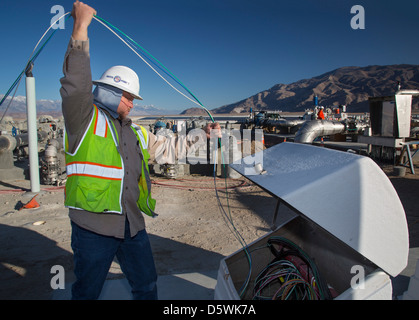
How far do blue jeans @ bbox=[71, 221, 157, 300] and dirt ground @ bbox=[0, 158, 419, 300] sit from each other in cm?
166

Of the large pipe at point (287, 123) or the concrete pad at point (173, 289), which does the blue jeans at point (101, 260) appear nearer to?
the concrete pad at point (173, 289)

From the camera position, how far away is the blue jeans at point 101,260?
214cm

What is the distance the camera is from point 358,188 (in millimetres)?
1751

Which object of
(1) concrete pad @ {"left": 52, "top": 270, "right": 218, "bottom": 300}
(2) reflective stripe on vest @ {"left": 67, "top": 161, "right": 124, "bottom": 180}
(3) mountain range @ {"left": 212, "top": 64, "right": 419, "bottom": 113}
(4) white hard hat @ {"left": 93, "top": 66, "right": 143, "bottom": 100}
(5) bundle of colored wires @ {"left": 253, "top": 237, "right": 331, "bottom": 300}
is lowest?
(1) concrete pad @ {"left": 52, "top": 270, "right": 218, "bottom": 300}

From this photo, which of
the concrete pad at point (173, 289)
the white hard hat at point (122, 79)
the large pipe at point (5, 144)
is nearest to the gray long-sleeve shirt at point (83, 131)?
the white hard hat at point (122, 79)

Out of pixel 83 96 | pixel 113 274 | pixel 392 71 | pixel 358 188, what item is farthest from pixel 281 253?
pixel 392 71

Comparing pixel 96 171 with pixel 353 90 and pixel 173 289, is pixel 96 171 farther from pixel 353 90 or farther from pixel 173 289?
pixel 353 90

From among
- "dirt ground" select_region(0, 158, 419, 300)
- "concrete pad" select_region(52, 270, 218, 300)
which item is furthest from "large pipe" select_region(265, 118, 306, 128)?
"concrete pad" select_region(52, 270, 218, 300)

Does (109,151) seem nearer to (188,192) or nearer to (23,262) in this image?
(23,262)

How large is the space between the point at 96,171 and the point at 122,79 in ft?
2.78

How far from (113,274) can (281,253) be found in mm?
2480

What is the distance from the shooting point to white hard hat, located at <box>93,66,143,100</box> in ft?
8.07

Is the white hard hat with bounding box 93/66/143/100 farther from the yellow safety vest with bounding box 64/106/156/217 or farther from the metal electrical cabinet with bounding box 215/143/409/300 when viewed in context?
the metal electrical cabinet with bounding box 215/143/409/300

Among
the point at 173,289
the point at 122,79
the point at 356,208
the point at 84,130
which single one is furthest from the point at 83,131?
the point at 173,289
